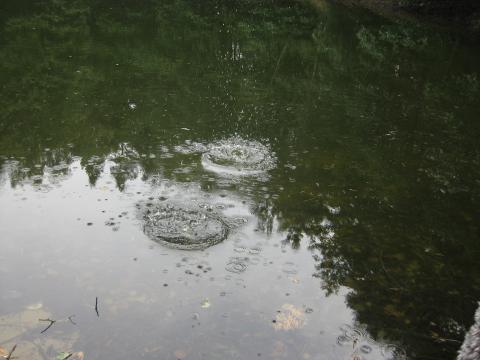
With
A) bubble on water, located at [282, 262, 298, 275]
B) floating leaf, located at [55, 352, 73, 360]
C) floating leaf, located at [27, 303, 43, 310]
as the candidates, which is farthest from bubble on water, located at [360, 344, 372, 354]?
floating leaf, located at [27, 303, 43, 310]

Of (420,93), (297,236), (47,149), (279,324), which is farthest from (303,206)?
(420,93)

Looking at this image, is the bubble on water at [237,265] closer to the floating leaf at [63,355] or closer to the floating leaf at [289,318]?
the floating leaf at [289,318]

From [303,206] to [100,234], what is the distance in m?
3.46

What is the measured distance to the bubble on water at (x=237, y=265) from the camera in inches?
271

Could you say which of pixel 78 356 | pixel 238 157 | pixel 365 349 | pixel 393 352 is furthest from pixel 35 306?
pixel 238 157

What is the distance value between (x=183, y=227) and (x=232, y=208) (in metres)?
1.06

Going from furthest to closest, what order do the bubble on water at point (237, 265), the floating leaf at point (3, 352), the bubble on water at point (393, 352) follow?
the bubble on water at point (237, 265) → the bubble on water at point (393, 352) → the floating leaf at point (3, 352)

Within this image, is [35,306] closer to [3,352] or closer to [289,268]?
[3,352]

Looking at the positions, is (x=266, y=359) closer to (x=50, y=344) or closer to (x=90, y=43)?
(x=50, y=344)

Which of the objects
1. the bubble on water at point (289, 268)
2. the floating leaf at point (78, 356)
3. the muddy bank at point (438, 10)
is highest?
the muddy bank at point (438, 10)

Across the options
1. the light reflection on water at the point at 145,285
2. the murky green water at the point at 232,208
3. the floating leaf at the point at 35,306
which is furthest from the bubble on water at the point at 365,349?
the floating leaf at the point at 35,306

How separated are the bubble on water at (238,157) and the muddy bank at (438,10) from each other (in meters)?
22.0

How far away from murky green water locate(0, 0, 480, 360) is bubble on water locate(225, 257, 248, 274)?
0.15 feet

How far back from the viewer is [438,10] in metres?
30.9
